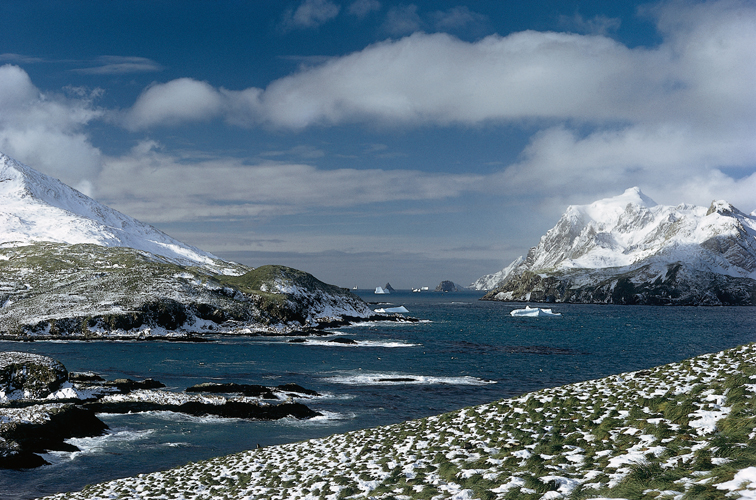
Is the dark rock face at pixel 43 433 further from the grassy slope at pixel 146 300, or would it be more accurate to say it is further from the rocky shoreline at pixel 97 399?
the grassy slope at pixel 146 300

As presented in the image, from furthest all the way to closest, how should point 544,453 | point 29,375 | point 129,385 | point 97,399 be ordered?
point 129,385, point 29,375, point 97,399, point 544,453

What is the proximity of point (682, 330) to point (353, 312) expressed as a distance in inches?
4155

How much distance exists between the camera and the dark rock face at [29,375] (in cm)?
4516

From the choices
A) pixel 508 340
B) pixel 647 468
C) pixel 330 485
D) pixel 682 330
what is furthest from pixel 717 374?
pixel 682 330

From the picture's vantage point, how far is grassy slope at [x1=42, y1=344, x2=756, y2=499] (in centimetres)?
1373

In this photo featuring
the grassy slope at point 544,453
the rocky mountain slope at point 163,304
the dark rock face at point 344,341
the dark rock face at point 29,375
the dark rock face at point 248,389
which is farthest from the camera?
the rocky mountain slope at point 163,304

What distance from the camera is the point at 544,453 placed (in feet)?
58.1

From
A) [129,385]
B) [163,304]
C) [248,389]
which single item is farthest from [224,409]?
[163,304]

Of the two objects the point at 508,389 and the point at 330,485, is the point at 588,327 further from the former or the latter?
the point at 330,485

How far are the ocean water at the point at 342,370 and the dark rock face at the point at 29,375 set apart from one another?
8732 millimetres

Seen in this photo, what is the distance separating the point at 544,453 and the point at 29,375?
161 ft

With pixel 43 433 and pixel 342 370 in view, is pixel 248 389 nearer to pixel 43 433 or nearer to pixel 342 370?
pixel 342 370

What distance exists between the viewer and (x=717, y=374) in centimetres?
2152

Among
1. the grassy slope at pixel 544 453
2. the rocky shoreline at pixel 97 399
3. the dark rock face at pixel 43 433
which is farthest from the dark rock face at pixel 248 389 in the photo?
the grassy slope at pixel 544 453
